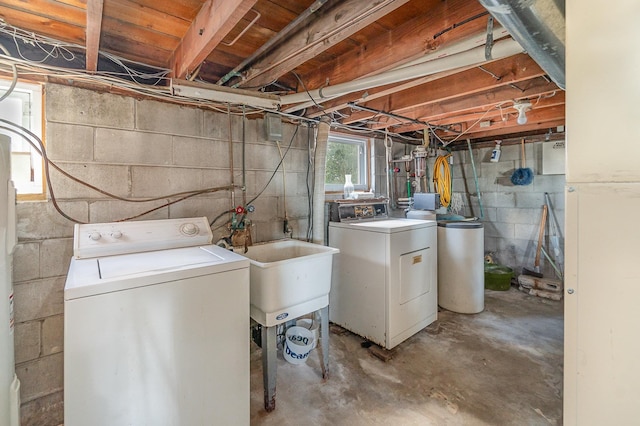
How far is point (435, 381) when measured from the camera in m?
1.95

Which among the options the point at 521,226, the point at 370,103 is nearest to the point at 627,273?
the point at 370,103

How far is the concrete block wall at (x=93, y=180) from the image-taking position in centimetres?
159

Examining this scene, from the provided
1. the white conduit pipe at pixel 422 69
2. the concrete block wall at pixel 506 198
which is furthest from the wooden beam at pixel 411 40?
the concrete block wall at pixel 506 198

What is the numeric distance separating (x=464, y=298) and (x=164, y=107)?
3081 millimetres

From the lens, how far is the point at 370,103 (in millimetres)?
2516

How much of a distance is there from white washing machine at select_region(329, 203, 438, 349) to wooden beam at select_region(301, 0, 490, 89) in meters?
1.14

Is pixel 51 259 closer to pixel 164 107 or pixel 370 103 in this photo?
pixel 164 107

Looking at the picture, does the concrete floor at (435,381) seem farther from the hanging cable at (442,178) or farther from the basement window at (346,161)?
the hanging cable at (442,178)

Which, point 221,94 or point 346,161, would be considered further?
point 346,161

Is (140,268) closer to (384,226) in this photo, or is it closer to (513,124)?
(384,226)

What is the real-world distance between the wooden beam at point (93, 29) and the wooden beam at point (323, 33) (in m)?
0.76


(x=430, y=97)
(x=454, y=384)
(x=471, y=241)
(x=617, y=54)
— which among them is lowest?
(x=454, y=384)

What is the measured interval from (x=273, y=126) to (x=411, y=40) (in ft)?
4.04

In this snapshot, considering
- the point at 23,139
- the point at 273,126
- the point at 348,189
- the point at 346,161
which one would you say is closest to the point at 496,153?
the point at 346,161
